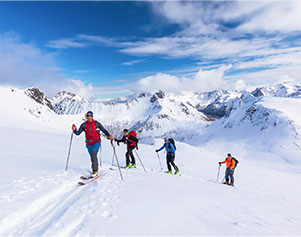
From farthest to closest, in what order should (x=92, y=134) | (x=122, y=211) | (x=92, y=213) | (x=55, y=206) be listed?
1. (x=92, y=134)
2. (x=55, y=206)
3. (x=122, y=211)
4. (x=92, y=213)

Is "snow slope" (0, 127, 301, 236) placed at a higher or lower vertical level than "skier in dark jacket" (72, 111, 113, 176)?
lower

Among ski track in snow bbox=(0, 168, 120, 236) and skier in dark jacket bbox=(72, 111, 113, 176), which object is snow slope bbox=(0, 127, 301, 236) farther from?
skier in dark jacket bbox=(72, 111, 113, 176)

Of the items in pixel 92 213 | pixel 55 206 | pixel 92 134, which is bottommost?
pixel 55 206

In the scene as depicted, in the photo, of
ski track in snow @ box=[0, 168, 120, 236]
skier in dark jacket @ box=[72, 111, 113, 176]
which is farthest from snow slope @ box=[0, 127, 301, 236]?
skier in dark jacket @ box=[72, 111, 113, 176]

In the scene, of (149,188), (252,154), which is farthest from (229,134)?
(149,188)

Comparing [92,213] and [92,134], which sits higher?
[92,134]

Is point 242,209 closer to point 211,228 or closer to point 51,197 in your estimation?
point 211,228

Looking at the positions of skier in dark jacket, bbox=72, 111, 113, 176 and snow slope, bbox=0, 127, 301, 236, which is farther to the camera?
skier in dark jacket, bbox=72, 111, 113, 176

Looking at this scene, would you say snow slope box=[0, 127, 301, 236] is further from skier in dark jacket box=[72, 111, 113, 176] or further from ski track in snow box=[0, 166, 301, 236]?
skier in dark jacket box=[72, 111, 113, 176]

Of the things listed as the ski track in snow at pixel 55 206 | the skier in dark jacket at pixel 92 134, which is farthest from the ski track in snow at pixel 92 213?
the skier in dark jacket at pixel 92 134

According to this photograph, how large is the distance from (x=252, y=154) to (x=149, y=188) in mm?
73545

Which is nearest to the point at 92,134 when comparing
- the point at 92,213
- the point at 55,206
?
the point at 55,206

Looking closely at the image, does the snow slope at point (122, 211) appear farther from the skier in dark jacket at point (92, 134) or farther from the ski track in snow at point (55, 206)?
the skier in dark jacket at point (92, 134)

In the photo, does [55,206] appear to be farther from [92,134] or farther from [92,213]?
[92,134]
